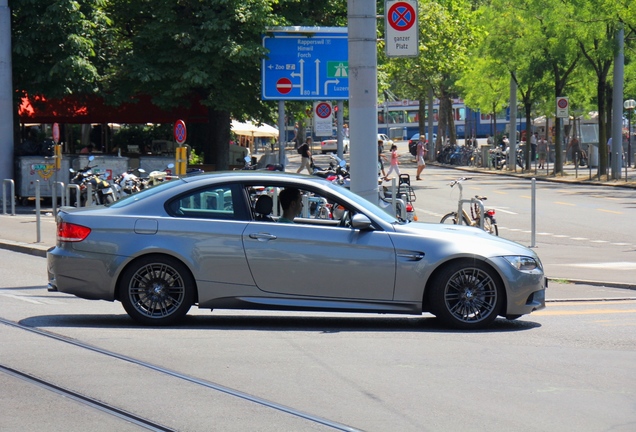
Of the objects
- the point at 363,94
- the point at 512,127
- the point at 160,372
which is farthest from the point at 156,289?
the point at 512,127

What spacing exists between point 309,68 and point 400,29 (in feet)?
41.4

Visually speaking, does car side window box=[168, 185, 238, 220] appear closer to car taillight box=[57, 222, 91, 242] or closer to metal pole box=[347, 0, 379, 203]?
Result: car taillight box=[57, 222, 91, 242]

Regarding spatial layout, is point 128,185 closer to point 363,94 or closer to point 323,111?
point 323,111

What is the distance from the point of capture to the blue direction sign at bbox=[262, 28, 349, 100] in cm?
2709

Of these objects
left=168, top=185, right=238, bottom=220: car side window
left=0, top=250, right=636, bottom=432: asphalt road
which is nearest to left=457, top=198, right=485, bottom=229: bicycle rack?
left=0, top=250, right=636, bottom=432: asphalt road

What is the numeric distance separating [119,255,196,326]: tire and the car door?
66cm

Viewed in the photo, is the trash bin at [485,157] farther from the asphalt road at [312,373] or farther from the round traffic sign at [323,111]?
the asphalt road at [312,373]

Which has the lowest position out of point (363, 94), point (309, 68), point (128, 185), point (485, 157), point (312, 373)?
point (312, 373)

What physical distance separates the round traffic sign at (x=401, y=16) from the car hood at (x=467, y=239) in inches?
211

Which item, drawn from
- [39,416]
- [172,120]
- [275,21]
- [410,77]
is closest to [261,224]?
[39,416]

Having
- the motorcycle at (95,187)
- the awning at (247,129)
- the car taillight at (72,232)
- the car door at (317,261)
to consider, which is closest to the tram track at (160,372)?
the car taillight at (72,232)

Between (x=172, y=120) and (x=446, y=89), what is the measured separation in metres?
37.7

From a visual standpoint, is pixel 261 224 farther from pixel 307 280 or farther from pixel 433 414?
pixel 433 414

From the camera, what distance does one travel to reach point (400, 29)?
48.6ft
